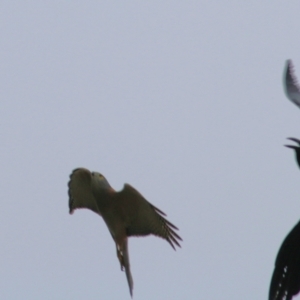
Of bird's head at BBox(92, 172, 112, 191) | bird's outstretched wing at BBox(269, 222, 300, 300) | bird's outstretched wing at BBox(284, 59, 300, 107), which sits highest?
bird's outstretched wing at BBox(284, 59, 300, 107)

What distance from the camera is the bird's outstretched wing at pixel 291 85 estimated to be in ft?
40.7

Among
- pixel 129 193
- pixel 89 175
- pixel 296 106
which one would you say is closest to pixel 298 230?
pixel 296 106

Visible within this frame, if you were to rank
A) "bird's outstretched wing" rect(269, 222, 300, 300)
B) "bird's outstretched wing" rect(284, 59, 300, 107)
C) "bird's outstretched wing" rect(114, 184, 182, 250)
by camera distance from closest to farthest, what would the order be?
"bird's outstretched wing" rect(269, 222, 300, 300) → "bird's outstretched wing" rect(284, 59, 300, 107) → "bird's outstretched wing" rect(114, 184, 182, 250)

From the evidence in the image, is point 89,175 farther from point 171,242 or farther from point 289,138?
point 289,138

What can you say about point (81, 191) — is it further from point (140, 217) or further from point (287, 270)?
point (287, 270)

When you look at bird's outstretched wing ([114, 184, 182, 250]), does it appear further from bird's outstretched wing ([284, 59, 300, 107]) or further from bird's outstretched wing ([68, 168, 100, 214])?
bird's outstretched wing ([284, 59, 300, 107])

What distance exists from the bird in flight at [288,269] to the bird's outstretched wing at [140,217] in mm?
1766

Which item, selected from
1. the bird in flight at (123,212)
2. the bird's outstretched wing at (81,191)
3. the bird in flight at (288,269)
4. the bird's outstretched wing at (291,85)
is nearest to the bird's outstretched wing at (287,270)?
the bird in flight at (288,269)

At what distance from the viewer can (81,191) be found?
14617mm

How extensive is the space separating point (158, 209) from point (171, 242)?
503 mm

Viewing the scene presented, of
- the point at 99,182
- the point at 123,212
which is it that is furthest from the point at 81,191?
the point at 123,212

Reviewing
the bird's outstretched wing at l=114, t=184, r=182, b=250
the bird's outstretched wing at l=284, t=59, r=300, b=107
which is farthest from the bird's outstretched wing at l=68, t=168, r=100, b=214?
the bird's outstretched wing at l=284, t=59, r=300, b=107

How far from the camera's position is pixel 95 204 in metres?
14.5

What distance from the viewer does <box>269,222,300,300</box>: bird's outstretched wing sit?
38.0 feet
